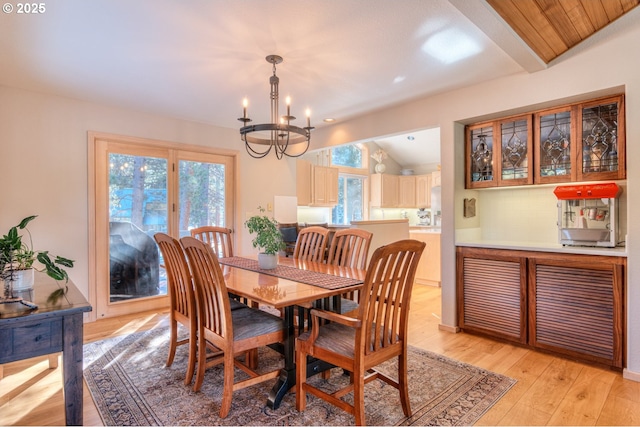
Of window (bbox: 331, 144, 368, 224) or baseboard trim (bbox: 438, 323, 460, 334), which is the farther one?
window (bbox: 331, 144, 368, 224)

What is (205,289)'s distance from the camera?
2057 mm

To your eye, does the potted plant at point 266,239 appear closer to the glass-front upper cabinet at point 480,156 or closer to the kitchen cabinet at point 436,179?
the glass-front upper cabinet at point 480,156

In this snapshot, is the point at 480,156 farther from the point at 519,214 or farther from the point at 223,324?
the point at 223,324

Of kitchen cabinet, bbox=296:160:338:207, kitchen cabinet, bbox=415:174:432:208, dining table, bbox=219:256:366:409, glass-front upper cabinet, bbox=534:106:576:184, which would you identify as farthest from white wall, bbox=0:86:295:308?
kitchen cabinet, bbox=415:174:432:208

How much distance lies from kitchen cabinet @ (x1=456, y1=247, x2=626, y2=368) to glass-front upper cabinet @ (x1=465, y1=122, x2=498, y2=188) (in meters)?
0.69

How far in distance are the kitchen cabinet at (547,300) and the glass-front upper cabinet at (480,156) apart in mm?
686

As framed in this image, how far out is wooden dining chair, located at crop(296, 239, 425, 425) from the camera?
167 centimetres

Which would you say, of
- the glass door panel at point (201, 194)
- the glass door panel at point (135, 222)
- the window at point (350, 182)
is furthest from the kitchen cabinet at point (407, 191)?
the glass door panel at point (135, 222)

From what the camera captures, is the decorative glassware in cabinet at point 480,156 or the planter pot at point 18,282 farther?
the decorative glassware in cabinet at point 480,156

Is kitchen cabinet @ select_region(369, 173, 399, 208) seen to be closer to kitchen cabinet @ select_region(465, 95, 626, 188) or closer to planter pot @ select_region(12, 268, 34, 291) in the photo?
kitchen cabinet @ select_region(465, 95, 626, 188)

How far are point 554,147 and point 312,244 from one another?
88.4 inches

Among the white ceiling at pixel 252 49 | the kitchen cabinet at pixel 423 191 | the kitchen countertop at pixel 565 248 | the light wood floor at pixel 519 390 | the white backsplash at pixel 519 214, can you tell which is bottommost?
the light wood floor at pixel 519 390

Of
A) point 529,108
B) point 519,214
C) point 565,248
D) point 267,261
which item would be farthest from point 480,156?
point 267,261

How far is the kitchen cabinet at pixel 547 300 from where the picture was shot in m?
2.47
